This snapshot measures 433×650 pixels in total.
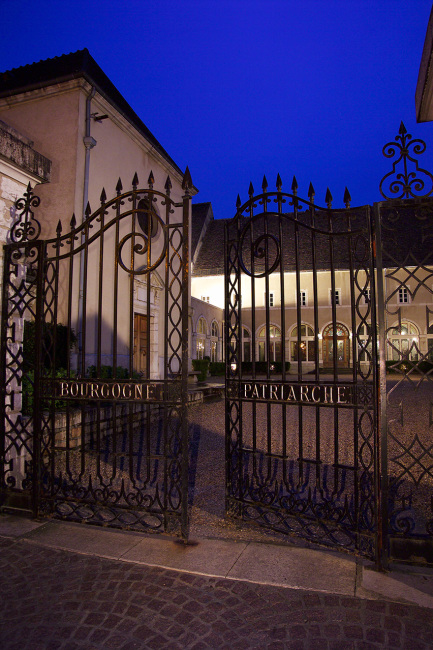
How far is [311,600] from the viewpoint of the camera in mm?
2738

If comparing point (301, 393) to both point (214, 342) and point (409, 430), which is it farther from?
point (214, 342)

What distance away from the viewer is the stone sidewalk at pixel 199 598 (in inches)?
94.2

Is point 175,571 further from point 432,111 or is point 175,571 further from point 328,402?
point 432,111

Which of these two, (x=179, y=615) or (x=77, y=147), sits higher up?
(x=77, y=147)

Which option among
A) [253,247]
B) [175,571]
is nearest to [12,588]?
[175,571]

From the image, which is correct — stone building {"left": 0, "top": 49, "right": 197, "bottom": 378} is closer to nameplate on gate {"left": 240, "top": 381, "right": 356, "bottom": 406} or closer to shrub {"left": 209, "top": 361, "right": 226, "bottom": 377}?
nameplate on gate {"left": 240, "top": 381, "right": 356, "bottom": 406}

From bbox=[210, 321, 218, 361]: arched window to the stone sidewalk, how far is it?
24566 millimetres

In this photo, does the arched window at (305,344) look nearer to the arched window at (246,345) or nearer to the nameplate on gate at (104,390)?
the arched window at (246,345)

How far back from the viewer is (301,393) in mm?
3588

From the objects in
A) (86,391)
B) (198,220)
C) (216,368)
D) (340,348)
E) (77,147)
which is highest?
(198,220)

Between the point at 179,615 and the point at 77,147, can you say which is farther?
the point at 77,147

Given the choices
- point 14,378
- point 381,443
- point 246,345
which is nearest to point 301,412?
point 381,443

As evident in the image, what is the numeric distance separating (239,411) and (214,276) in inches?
1141

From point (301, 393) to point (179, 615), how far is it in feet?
5.91
